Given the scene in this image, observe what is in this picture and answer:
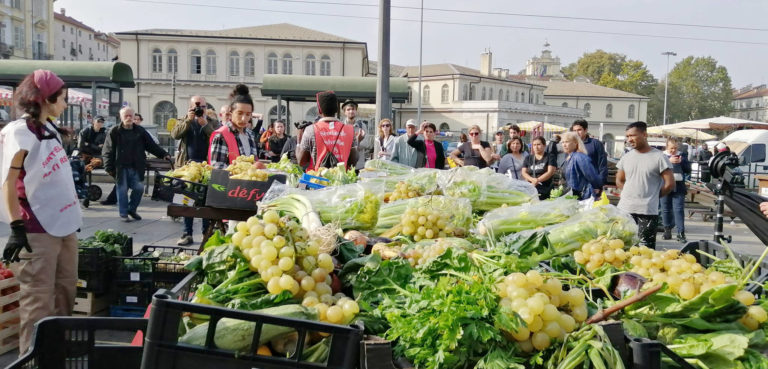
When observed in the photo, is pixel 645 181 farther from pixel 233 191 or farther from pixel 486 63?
pixel 486 63

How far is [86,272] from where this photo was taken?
4.93 metres

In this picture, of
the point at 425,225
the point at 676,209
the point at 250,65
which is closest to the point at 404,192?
the point at 425,225

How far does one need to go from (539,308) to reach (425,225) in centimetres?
184

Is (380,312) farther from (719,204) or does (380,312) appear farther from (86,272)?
(719,204)

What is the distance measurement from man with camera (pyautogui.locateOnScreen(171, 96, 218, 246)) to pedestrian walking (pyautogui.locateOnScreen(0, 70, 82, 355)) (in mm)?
3859

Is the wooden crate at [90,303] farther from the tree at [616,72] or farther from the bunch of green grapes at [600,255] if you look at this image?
the tree at [616,72]

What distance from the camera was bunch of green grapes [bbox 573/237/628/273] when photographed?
9.62ft

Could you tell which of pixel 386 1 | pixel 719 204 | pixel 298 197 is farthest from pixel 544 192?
pixel 298 197

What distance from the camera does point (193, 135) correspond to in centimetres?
816

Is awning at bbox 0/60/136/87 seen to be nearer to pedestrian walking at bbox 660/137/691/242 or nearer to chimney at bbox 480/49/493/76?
pedestrian walking at bbox 660/137/691/242

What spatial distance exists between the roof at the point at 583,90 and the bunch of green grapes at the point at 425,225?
90882 millimetres

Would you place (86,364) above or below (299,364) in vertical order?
below

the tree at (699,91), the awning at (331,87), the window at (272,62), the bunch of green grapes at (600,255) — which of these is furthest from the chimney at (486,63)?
the bunch of green grapes at (600,255)

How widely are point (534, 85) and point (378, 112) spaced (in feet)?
280
